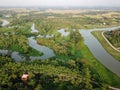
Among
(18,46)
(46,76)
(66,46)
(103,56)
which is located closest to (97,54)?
(103,56)

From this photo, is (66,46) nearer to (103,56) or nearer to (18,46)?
(103,56)

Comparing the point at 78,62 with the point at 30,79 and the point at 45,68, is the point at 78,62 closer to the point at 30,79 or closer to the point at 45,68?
the point at 45,68

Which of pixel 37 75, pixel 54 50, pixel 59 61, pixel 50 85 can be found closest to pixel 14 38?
pixel 54 50

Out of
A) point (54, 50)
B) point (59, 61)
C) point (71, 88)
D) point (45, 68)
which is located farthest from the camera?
point (54, 50)

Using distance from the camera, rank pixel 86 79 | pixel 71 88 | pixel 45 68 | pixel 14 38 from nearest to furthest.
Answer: pixel 71 88, pixel 86 79, pixel 45 68, pixel 14 38

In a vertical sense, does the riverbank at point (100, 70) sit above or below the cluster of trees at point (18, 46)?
below

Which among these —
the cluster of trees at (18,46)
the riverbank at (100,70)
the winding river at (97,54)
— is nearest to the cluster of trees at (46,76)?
the riverbank at (100,70)

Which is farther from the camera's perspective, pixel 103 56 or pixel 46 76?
pixel 103 56

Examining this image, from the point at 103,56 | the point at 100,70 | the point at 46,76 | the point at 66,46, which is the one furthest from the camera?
the point at 66,46

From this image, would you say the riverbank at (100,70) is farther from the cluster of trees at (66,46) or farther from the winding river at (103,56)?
the cluster of trees at (66,46)
